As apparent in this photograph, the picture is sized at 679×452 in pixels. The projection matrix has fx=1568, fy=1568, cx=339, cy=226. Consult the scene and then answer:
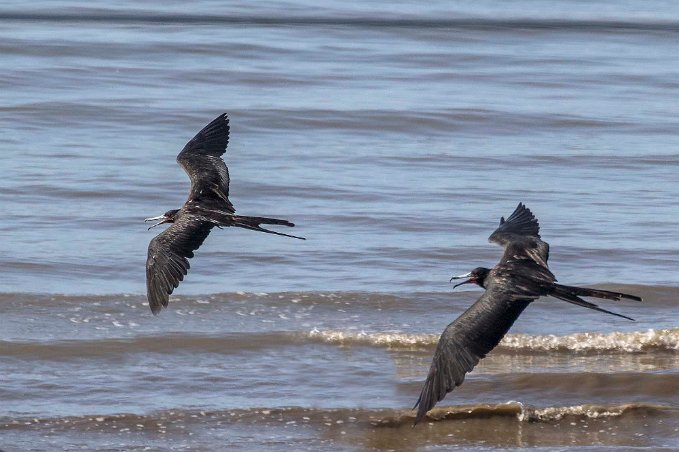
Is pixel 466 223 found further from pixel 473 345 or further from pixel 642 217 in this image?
pixel 473 345

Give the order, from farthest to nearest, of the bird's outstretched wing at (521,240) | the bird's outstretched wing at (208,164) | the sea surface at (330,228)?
1. the bird's outstretched wing at (208,164)
2. the sea surface at (330,228)
3. the bird's outstretched wing at (521,240)

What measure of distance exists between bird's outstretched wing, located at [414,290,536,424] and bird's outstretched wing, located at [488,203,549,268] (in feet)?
2.11

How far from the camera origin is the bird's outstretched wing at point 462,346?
7879mm

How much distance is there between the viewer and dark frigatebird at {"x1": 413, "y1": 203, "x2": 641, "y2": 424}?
7.90m

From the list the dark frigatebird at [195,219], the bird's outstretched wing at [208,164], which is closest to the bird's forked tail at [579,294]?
the dark frigatebird at [195,219]

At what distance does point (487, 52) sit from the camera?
23.2 meters

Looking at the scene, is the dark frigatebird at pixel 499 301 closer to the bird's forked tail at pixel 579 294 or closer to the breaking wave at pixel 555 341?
the bird's forked tail at pixel 579 294

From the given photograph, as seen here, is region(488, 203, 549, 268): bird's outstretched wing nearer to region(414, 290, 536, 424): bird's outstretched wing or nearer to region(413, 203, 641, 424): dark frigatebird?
region(413, 203, 641, 424): dark frigatebird

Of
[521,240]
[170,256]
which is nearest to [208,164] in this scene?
[170,256]

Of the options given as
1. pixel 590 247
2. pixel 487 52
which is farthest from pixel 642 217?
pixel 487 52

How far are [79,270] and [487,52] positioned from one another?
12.1 metres

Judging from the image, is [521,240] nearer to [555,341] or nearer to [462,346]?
[462,346]

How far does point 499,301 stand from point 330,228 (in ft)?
17.4

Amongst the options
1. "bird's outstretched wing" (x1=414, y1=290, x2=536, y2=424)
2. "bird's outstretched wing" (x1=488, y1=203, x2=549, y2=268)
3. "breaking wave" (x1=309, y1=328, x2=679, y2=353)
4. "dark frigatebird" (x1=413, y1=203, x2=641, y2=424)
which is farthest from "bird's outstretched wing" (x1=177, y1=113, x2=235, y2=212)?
"bird's outstretched wing" (x1=414, y1=290, x2=536, y2=424)
